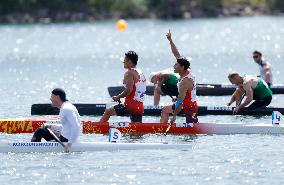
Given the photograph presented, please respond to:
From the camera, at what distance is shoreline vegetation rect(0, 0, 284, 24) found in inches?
5960

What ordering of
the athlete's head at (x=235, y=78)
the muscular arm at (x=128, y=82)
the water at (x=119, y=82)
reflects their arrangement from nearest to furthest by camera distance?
the water at (x=119, y=82) < the muscular arm at (x=128, y=82) < the athlete's head at (x=235, y=78)

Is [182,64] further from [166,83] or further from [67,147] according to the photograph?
[166,83]

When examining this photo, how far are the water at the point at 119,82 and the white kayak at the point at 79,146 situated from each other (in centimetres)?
18

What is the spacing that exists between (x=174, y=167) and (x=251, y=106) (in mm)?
8514

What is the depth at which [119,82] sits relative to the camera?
1889 inches

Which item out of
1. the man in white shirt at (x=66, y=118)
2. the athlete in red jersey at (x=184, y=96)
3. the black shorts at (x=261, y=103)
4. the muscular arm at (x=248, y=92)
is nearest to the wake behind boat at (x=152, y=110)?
the black shorts at (x=261, y=103)

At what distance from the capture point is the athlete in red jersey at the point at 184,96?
86.4 ft

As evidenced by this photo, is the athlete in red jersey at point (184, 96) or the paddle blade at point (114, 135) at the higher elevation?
the athlete in red jersey at point (184, 96)

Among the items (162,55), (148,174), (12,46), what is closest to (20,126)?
(148,174)

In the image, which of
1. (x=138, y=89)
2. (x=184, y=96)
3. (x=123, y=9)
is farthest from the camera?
(x=123, y=9)

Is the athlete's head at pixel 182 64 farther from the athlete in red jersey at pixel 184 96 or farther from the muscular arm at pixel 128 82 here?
the muscular arm at pixel 128 82

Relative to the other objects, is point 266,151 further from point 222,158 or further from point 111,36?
point 111,36

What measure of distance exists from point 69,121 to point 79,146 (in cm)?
91

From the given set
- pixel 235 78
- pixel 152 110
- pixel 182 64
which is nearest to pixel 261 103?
pixel 235 78
